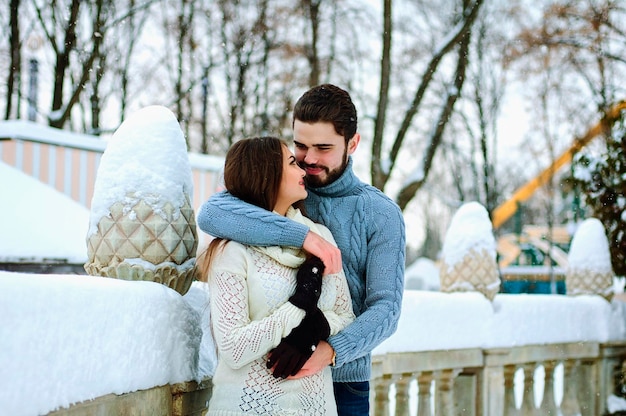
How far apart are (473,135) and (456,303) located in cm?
1684

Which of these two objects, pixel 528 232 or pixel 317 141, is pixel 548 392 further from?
pixel 528 232

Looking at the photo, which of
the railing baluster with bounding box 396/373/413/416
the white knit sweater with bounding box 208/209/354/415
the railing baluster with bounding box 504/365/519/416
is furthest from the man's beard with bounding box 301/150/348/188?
the railing baluster with bounding box 504/365/519/416

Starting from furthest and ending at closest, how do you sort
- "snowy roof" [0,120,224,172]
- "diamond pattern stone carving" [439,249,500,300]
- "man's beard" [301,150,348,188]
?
1. "snowy roof" [0,120,224,172]
2. "diamond pattern stone carving" [439,249,500,300]
3. "man's beard" [301,150,348,188]

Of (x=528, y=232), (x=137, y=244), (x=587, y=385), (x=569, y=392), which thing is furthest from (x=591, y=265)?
(x=528, y=232)

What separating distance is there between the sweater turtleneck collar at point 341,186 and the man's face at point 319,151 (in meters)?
0.02

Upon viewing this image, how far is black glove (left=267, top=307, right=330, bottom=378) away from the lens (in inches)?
93.5

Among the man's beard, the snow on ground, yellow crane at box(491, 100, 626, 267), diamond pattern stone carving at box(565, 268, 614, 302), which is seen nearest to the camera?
the snow on ground

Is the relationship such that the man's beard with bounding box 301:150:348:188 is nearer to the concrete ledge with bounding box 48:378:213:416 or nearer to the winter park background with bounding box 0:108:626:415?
the winter park background with bounding box 0:108:626:415

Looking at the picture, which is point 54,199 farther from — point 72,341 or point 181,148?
point 72,341

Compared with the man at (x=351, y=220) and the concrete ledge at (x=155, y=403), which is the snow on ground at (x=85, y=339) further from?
the man at (x=351, y=220)

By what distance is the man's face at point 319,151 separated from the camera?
2.91m

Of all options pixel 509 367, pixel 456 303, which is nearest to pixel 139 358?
pixel 456 303

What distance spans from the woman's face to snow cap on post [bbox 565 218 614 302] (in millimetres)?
5285

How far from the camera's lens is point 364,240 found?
9.70 feet
